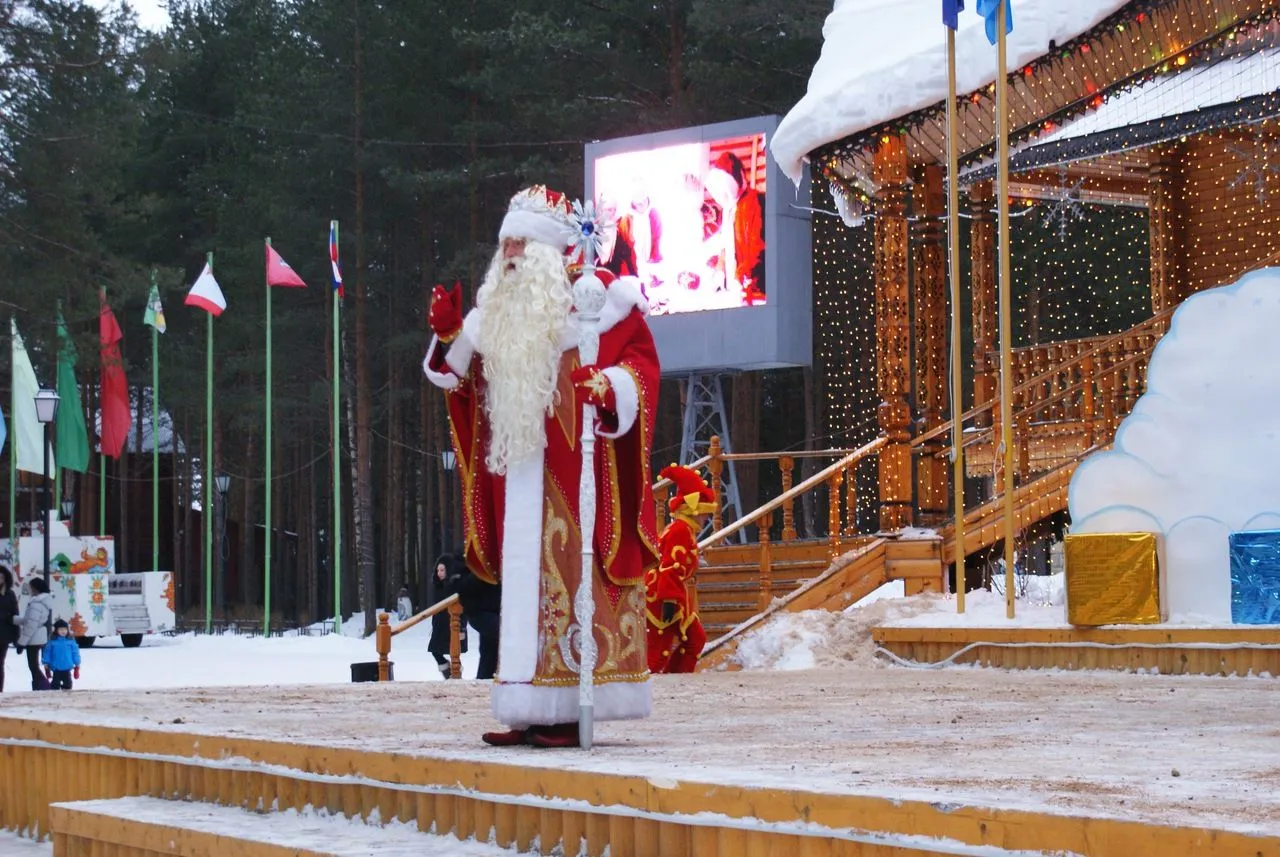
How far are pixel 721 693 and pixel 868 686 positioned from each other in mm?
895

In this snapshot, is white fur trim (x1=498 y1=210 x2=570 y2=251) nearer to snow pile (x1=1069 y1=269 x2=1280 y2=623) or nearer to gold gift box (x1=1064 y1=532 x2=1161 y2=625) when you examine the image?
gold gift box (x1=1064 y1=532 x2=1161 y2=625)

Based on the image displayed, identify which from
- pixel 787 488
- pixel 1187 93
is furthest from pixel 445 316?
pixel 1187 93

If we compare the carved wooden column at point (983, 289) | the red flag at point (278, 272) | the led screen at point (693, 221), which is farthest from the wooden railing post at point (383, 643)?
the red flag at point (278, 272)

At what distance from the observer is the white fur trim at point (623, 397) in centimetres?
564

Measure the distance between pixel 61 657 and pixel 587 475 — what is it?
40.1 feet

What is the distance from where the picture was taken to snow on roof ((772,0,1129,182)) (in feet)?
40.4

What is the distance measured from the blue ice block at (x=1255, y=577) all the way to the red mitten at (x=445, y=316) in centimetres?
553

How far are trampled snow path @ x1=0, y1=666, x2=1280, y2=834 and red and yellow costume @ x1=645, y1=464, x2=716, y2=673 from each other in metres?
1.12

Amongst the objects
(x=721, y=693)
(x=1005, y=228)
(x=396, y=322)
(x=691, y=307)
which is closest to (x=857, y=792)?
(x=721, y=693)

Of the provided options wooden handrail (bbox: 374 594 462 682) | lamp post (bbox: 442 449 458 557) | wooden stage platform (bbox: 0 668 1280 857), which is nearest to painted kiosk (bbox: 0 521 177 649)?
lamp post (bbox: 442 449 458 557)

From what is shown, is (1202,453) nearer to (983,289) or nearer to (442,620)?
(983,289)

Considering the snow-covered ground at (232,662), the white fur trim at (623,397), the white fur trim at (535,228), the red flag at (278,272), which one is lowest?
the snow-covered ground at (232,662)

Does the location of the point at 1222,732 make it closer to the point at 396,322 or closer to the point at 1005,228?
the point at 1005,228

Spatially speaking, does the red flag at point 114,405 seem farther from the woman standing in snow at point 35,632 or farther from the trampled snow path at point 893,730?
the trampled snow path at point 893,730
